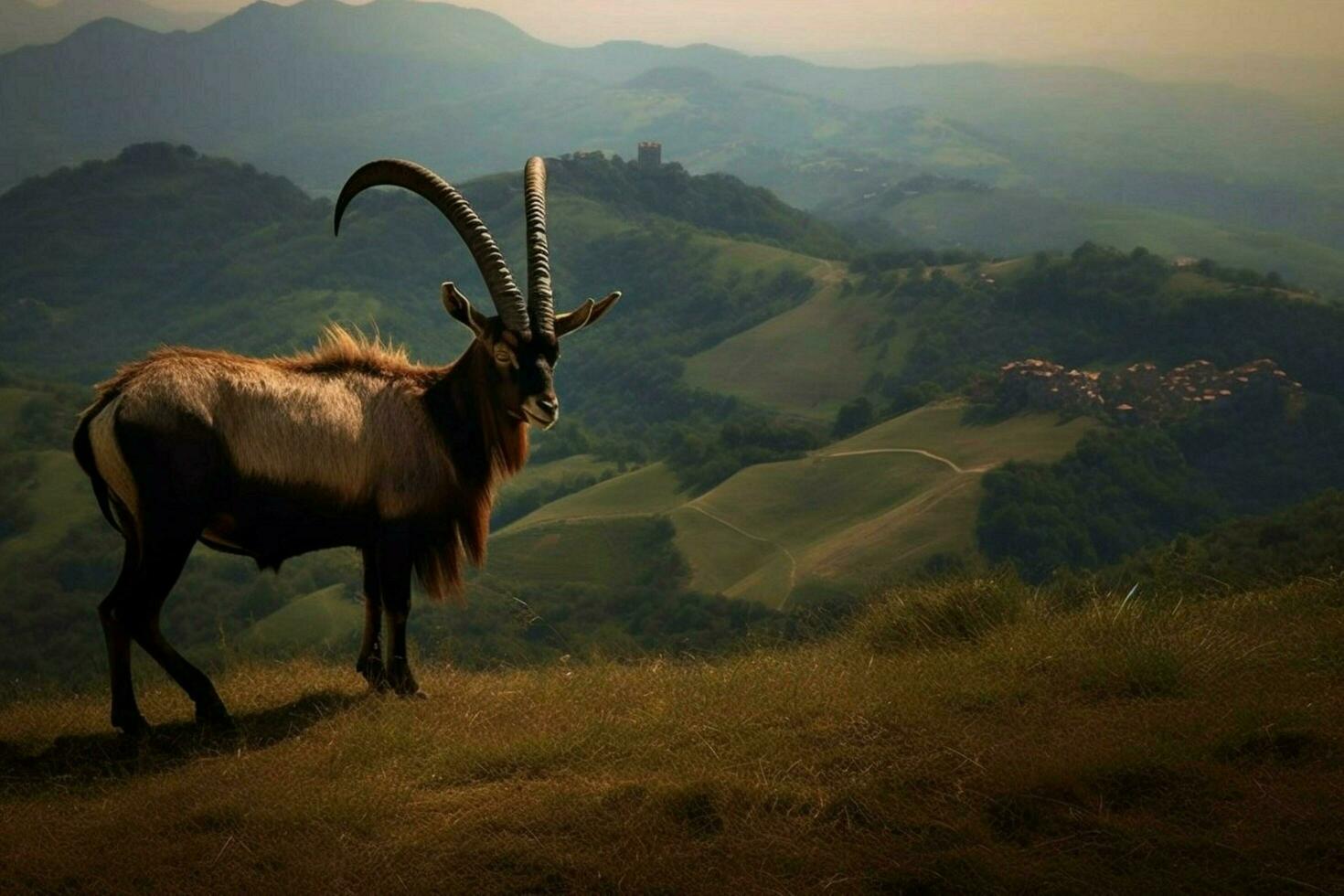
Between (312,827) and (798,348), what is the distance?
14563cm

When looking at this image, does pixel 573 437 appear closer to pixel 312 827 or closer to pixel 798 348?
pixel 798 348

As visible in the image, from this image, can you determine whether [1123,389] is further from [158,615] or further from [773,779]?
[773,779]

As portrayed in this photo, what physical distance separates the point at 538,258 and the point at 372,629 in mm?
3167

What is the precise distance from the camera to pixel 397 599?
9.66 metres

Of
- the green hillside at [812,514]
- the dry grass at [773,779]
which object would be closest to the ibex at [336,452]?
the dry grass at [773,779]

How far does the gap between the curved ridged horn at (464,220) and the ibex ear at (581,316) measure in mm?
354

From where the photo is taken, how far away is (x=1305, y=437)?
313ft

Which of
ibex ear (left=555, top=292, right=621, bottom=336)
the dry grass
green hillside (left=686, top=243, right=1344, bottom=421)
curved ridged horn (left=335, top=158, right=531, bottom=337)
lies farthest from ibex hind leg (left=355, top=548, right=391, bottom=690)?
green hillside (left=686, top=243, right=1344, bottom=421)

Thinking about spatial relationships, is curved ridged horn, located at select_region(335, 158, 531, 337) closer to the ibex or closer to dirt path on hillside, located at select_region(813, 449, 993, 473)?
the ibex

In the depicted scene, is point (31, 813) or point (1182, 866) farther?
point (31, 813)

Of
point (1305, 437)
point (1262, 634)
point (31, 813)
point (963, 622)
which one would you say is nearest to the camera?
point (31, 813)

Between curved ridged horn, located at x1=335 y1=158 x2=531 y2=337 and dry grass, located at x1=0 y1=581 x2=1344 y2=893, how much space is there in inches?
114

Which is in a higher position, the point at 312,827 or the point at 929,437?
the point at 312,827

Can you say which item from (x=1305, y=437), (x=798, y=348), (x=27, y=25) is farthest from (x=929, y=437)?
(x=27, y=25)
